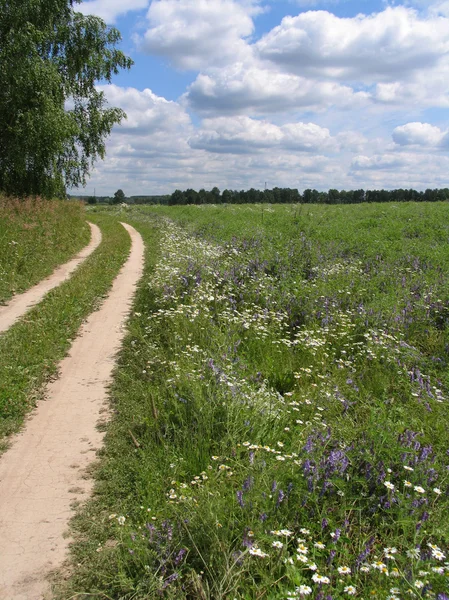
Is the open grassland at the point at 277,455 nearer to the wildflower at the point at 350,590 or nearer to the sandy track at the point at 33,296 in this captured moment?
the wildflower at the point at 350,590

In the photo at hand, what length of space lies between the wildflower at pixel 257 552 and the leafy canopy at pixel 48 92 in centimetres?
2052

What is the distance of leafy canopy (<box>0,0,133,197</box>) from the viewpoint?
778 inches

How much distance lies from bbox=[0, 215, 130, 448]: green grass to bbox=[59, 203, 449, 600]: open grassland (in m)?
1.10

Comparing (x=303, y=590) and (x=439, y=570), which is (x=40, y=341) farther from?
(x=439, y=570)

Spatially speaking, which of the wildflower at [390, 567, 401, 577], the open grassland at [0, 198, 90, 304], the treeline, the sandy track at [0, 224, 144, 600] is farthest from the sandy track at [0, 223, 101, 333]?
the treeline

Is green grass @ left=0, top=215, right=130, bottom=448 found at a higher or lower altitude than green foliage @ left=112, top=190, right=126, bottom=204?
lower

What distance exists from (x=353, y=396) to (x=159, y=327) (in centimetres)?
391

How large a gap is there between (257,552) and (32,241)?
14611 millimetres

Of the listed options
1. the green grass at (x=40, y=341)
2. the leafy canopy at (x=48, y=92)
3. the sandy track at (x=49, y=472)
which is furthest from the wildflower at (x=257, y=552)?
the leafy canopy at (x=48, y=92)

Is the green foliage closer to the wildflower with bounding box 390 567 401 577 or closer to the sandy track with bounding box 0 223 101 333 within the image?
the sandy track with bounding box 0 223 101 333

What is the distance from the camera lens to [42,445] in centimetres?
497

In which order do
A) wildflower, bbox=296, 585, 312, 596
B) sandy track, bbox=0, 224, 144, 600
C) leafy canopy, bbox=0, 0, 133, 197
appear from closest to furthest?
wildflower, bbox=296, 585, 312, 596
sandy track, bbox=0, 224, 144, 600
leafy canopy, bbox=0, 0, 133, 197

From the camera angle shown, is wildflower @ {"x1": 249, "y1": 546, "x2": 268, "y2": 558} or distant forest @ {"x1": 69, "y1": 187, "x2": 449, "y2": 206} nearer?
wildflower @ {"x1": 249, "y1": 546, "x2": 268, "y2": 558}

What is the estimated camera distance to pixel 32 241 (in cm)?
1543
